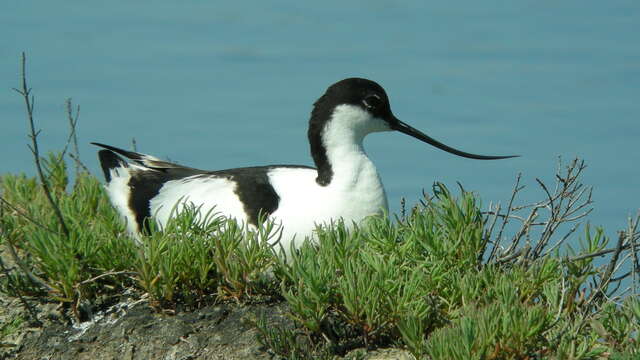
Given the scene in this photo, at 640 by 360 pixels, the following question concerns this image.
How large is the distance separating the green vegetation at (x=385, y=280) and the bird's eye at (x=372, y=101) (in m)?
0.66

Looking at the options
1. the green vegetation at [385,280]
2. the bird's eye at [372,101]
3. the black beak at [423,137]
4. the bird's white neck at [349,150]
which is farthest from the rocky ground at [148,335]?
the black beak at [423,137]

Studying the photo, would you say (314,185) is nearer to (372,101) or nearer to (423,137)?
(372,101)

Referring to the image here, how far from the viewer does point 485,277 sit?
13.4 feet

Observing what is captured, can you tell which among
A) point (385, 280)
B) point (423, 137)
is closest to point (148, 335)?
point (385, 280)

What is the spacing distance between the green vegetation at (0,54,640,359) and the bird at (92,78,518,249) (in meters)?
0.11

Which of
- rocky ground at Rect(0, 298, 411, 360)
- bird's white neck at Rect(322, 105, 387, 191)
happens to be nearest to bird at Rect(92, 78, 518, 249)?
bird's white neck at Rect(322, 105, 387, 191)

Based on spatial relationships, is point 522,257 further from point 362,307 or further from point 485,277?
point 362,307

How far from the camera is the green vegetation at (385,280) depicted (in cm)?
376

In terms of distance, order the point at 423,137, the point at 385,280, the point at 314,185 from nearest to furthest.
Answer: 1. the point at 385,280
2. the point at 314,185
3. the point at 423,137

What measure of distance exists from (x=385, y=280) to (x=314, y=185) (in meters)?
1.17

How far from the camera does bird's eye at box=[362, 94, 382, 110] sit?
16.8 ft

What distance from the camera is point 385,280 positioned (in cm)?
389

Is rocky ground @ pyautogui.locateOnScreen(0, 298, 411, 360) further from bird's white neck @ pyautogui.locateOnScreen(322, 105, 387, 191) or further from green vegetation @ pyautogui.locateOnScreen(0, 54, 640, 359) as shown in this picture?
bird's white neck @ pyautogui.locateOnScreen(322, 105, 387, 191)

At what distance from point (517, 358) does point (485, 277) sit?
0.47 meters
